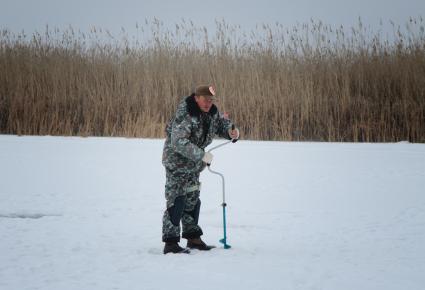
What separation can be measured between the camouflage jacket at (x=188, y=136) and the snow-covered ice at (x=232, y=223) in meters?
0.52

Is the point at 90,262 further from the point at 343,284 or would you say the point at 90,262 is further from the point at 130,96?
the point at 130,96

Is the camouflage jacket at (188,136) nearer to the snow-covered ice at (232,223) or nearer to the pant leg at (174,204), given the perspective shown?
the pant leg at (174,204)

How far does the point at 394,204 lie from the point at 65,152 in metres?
4.93

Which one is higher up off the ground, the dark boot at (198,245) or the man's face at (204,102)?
the man's face at (204,102)

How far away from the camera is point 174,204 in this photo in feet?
11.3

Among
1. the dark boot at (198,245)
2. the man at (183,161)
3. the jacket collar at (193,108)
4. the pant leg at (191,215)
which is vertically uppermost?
the jacket collar at (193,108)

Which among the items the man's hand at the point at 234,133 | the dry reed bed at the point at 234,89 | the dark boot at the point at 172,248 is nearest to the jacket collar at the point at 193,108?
the man's hand at the point at 234,133

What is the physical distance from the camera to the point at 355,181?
19.7 ft

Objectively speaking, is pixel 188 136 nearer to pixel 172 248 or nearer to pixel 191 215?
pixel 191 215

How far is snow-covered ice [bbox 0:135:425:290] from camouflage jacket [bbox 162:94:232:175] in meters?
0.52

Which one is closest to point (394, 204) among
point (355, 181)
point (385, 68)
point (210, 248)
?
point (355, 181)

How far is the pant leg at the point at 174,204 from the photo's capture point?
136 inches

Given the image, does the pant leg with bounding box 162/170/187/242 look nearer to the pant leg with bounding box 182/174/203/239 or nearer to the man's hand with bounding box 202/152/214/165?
the pant leg with bounding box 182/174/203/239

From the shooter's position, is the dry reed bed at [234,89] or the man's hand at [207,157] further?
the dry reed bed at [234,89]
